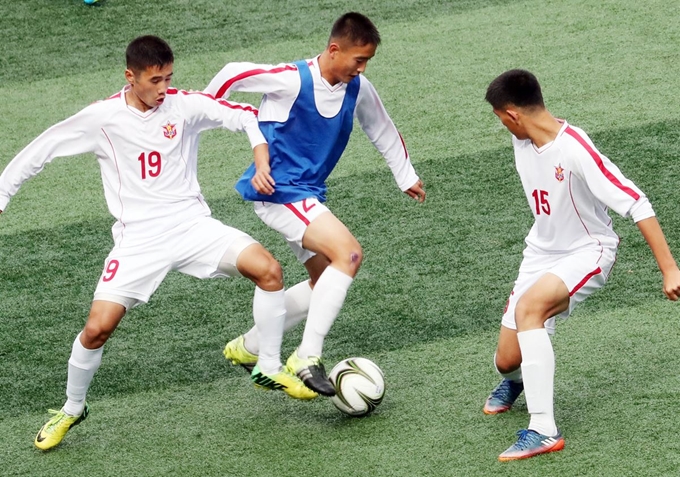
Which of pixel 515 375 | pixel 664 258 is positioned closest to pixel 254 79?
pixel 515 375

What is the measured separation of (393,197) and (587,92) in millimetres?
2327

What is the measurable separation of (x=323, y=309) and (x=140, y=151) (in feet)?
3.63

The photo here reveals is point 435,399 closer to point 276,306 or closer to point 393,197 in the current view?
point 276,306

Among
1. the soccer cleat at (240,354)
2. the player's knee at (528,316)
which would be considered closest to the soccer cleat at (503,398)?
the player's knee at (528,316)

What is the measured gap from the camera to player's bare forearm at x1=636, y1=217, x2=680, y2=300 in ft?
14.5

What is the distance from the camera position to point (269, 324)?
16.9ft

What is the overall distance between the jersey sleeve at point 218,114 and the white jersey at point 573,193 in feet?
4.10

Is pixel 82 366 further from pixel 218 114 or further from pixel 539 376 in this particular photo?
pixel 539 376

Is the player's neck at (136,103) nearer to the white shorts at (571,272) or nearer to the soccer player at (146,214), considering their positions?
the soccer player at (146,214)

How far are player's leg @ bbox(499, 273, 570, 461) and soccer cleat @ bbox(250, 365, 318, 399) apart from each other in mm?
936

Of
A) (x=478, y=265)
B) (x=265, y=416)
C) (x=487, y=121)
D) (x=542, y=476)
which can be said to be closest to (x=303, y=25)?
(x=487, y=121)

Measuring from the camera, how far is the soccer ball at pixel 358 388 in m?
5.11

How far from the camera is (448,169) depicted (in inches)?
315

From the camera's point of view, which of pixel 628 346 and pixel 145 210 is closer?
pixel 145 210
